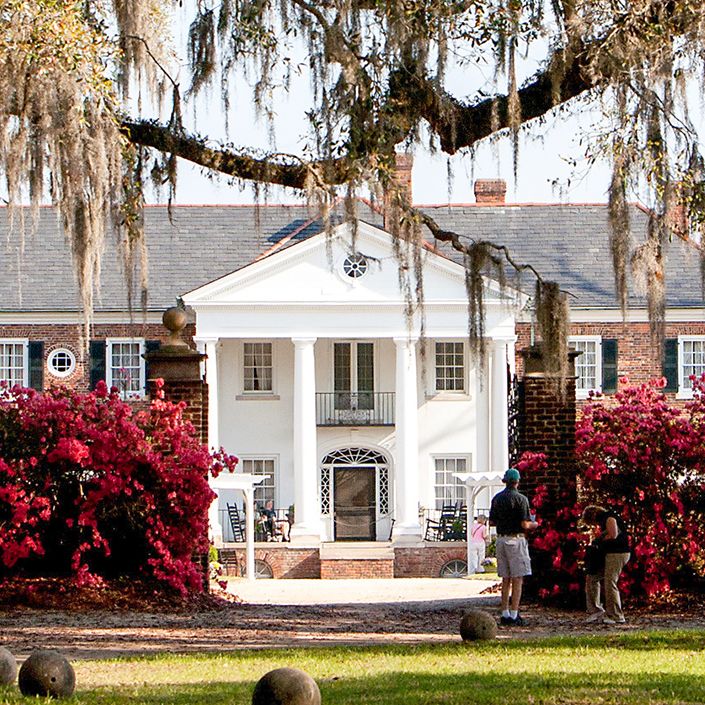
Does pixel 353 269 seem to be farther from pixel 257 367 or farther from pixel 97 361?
pixel 97 361

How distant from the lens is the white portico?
1382 inches

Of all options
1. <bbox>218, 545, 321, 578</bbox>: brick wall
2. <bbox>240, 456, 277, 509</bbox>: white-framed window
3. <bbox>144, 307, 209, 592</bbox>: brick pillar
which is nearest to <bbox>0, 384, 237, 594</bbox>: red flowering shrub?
<bbox>144, 307, 209, 592</bbox>: brick pillar

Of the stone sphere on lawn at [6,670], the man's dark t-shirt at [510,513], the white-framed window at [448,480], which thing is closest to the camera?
the stone sphere on lawn at [6,670]

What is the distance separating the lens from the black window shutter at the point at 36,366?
36.2 metres

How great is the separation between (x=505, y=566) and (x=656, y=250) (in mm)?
3156

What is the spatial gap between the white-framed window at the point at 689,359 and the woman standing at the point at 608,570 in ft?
73.3

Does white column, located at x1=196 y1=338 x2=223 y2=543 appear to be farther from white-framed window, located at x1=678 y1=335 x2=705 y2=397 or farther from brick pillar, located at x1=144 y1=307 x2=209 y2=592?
brick pillar, located at x1=144 y1=307 x2=209 y2=592

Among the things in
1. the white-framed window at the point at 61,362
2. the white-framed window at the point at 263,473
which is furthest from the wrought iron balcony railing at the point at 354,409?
the white-framed window at the point at 61,362

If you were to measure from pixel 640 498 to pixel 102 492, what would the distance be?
17.2ft

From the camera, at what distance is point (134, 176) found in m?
14.6

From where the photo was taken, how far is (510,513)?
1348 cm

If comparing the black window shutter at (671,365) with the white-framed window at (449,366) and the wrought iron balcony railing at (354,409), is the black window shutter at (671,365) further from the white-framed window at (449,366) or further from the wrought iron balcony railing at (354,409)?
the wrought iron balcony railing at (354,409)

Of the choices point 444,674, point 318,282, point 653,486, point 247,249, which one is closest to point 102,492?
point 653,486

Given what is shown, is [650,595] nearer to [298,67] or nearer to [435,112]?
Result: [435,112]
